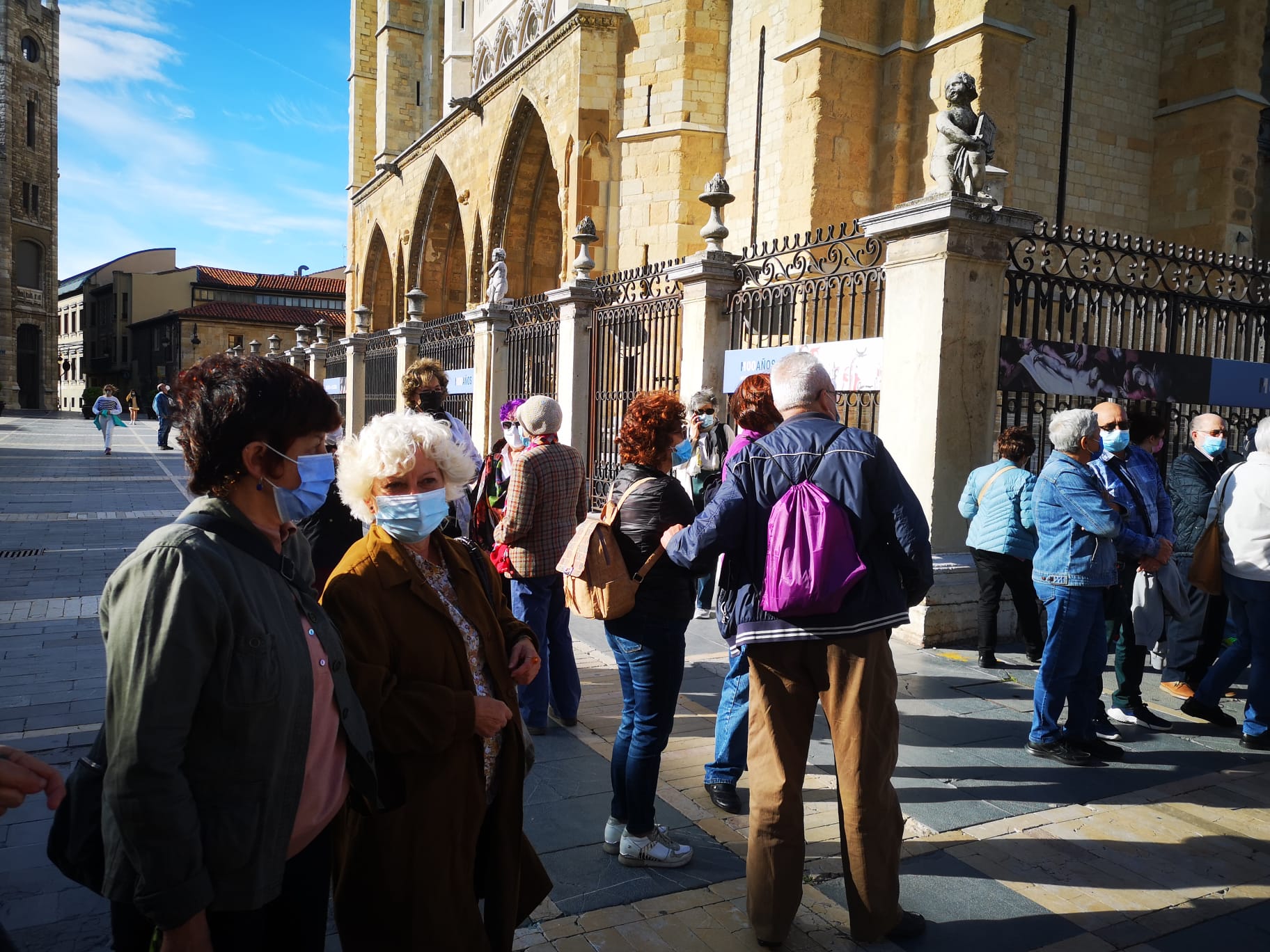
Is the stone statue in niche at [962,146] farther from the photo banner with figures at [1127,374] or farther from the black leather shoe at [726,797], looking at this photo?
the black leather shoe at [726,797]

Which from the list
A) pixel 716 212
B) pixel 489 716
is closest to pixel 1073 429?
pixel 489 716

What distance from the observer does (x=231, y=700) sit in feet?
5.75

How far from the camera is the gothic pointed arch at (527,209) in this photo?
71.9ft

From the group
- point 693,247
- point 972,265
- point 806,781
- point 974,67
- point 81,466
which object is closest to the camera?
point 806,781

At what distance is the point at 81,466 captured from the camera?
19.3m

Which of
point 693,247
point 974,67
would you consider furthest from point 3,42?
point 974,67

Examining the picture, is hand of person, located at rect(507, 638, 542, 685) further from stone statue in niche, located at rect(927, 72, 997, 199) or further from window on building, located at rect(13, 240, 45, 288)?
window on building, located at rect(13, 240, 45, 288)

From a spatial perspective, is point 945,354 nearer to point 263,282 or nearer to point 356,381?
point 356,381

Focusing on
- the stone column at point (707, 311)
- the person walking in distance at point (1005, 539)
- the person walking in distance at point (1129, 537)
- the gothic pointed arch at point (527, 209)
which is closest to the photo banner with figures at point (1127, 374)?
the person walking in distance at point (1005, 539)

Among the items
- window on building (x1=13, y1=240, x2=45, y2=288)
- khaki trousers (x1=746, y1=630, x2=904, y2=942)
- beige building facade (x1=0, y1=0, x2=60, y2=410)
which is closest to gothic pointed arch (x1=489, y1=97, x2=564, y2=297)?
khaki trousers (x1=746, y1=630, x2=904, y2=942)

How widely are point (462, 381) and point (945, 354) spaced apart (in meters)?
10.1

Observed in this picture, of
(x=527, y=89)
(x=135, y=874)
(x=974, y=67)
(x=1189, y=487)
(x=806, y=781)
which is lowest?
(x=806, y=781)

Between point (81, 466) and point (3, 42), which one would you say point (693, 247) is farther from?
point (3, 42)

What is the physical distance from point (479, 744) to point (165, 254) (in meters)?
75.4
